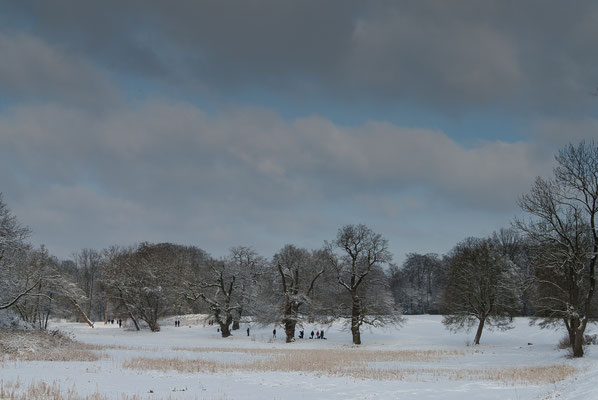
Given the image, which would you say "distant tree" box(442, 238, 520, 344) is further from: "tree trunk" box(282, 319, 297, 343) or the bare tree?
the bare tree

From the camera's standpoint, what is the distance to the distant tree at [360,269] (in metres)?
49.9

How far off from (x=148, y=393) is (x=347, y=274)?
3939 centimetres

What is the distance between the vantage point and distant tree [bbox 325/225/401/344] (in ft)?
164

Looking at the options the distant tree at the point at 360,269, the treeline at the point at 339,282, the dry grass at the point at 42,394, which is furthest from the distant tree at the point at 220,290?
the dry grass at the point at 42,394

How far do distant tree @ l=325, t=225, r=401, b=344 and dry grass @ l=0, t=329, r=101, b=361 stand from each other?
89.8 feet

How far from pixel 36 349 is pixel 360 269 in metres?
32.2

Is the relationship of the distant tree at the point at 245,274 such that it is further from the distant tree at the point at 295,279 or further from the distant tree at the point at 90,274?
the distant tree at the point at 90,274

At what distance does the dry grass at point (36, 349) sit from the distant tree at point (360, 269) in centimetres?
2738

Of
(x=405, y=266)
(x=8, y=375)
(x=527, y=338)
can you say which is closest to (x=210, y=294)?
(x=527, y=338)

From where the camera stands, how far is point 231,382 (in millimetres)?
17375

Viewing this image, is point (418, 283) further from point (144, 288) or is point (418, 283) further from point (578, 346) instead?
point (578, 346)

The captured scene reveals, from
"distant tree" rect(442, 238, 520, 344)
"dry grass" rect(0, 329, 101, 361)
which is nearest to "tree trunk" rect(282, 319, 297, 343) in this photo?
"distant tree" rect(442, 238, 520, 344)

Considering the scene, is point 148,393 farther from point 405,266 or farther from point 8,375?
point 405,266

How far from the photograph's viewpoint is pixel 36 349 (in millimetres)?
27844
